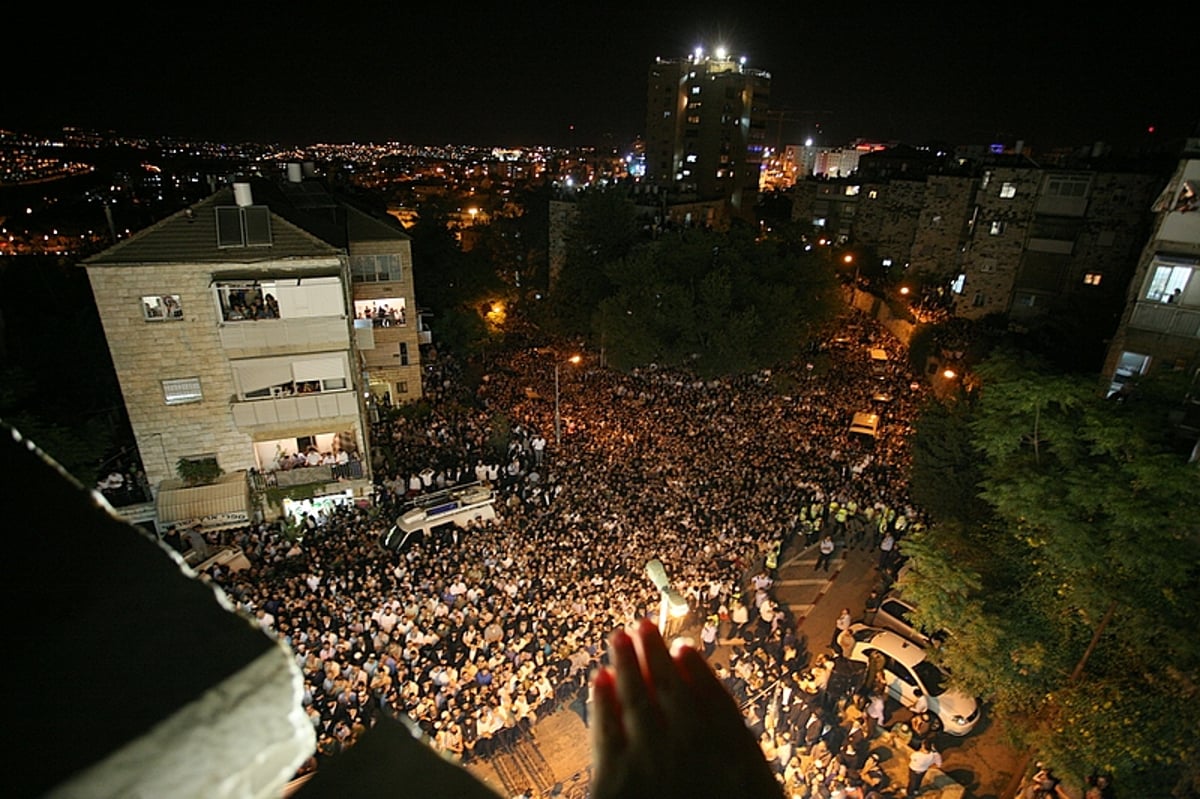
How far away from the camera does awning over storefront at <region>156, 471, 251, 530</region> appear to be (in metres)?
18.1

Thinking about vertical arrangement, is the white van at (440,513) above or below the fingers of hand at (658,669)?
below

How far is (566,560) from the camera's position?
54.5 ft

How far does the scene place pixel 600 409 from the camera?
27.4 meters

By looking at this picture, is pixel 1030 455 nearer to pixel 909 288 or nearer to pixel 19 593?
pixel 19 593

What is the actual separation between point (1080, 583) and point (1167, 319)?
12216 millimetres

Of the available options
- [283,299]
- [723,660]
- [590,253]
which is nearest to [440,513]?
[283,299]

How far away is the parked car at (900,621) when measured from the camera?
15.5 meters

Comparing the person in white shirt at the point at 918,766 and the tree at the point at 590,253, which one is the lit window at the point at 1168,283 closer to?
the person in white shirt at the point at 918,766

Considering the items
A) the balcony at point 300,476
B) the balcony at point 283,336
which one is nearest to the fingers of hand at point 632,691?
the balcony at point 283,336

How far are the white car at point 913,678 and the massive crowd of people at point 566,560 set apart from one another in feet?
3.42

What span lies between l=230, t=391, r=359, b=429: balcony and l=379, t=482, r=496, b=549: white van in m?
4.06

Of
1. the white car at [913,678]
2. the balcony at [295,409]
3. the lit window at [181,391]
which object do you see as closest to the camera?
the white car at [913,678]

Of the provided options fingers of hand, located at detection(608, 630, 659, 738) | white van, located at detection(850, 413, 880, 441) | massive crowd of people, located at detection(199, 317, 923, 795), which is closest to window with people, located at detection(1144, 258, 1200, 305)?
massive crowd of people, located at detection(199, 317, 923, 795)

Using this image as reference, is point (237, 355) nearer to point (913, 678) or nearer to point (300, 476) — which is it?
point (300, 476)
